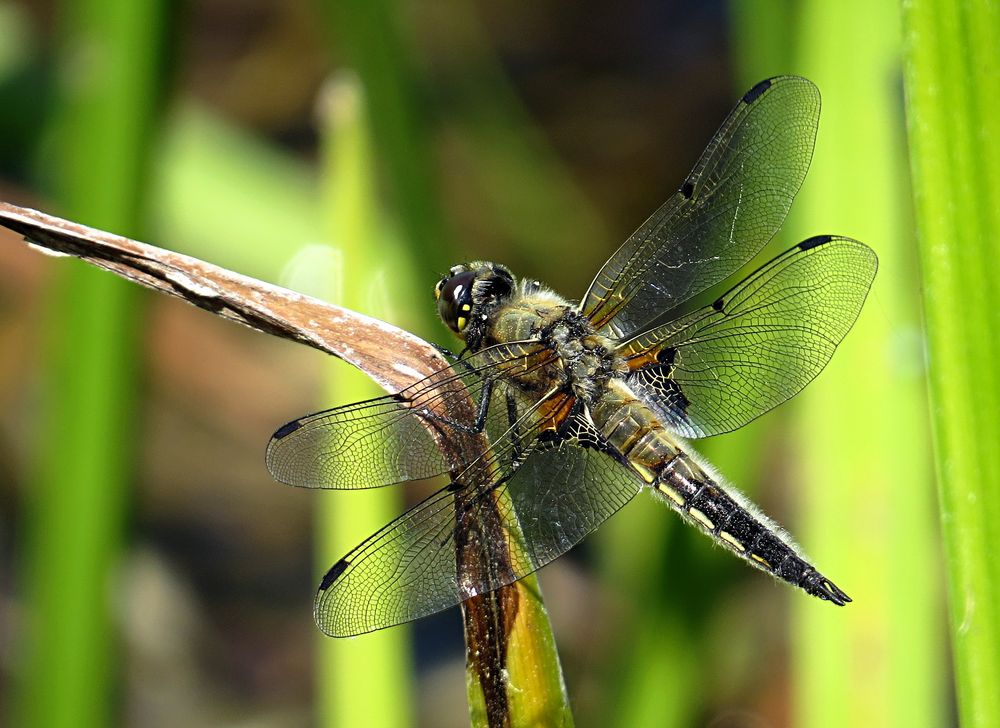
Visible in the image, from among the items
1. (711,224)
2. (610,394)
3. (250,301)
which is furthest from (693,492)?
(250,301)

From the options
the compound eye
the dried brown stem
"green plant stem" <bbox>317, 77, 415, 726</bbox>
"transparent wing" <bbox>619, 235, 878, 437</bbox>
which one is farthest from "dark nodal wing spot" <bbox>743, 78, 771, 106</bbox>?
the dried brown stem

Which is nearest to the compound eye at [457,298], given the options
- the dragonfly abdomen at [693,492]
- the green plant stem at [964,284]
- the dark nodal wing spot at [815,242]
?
the dragonfly abdomen at [693,492]

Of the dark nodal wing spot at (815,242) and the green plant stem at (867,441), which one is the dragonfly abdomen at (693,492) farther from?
the dark nodal wing spot at (815,242)

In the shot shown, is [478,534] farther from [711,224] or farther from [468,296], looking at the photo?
[711,224]

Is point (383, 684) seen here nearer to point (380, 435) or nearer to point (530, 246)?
point (380, 435)

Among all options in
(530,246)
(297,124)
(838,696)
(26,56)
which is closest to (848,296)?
(838,696)

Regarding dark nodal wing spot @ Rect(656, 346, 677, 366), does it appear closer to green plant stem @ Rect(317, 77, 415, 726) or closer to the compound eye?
the compound eye

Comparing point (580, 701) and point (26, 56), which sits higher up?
point (26, 56)
